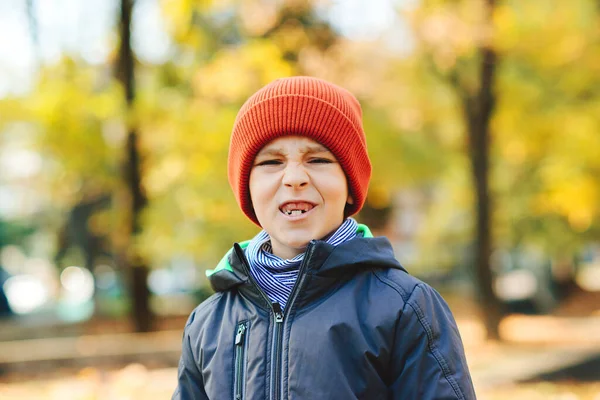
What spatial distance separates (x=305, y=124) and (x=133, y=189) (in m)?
8.98

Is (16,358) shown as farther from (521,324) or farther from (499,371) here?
(521,324)

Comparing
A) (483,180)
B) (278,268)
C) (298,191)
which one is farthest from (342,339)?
(483,180)

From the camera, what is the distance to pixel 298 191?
1793mm

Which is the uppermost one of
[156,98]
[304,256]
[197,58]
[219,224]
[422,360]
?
[197,58]

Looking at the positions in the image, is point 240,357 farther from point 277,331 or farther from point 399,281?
point 399,281

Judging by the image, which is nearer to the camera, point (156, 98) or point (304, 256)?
point (304, 256)

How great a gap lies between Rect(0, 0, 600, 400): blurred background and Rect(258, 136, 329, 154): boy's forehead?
5.25 meters

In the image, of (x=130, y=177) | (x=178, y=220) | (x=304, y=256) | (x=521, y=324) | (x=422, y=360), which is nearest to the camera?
(x=422, y=360)

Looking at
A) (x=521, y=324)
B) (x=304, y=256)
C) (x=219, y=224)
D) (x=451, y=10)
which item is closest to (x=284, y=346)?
(x=304, y=256)

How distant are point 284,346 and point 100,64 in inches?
398

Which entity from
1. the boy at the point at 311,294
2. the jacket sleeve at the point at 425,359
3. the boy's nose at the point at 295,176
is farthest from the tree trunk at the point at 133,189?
the jacket sleeve at the point at 425,359

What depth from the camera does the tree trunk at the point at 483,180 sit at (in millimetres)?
10273

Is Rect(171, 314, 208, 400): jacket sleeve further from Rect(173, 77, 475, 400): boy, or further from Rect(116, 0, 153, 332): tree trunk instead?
Rect(116, 0, 153, 332): tree trunk

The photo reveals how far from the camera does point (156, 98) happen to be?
8852 mm
